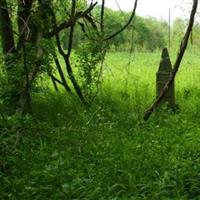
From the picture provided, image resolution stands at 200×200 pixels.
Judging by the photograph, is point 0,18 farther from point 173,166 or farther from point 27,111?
point 173,166

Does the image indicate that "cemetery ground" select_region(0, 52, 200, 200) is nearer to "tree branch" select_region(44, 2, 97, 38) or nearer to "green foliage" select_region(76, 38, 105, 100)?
"green foliage" select_region(76, 38, 105, 100)

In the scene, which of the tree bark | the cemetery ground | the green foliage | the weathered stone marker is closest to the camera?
the cemetery ground

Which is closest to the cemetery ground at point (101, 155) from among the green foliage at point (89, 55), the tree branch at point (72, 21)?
Result: the green foliage at point (89, 55)

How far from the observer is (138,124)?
8.14m

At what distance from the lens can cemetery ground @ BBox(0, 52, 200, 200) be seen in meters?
5.53

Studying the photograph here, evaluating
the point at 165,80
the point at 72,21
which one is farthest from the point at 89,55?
the point at 165,80

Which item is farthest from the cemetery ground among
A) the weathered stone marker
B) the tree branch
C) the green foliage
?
the tree branch

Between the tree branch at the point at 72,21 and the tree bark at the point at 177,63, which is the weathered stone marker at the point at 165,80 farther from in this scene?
the tree branch at the point at 72,21

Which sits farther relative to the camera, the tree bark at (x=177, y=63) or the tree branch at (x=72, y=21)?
the tree branch at (x=72, y=21)

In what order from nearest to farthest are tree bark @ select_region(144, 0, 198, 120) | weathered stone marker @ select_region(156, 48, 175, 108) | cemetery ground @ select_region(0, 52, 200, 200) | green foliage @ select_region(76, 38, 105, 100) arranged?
cemetery ground @ select_region(0, 52, 200, 200) < tree bark @ select_region(144, 0, 198, 120) < green foliage @ select_region(76, 38, 105, 100) < weathered stone marker @ select_region(156, 48, 175, 108)

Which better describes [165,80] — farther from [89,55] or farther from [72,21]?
[72,21]

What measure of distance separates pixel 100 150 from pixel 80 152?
28 centimetres

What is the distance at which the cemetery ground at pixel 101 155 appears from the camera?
5527mm

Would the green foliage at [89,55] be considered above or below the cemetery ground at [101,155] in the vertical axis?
above
